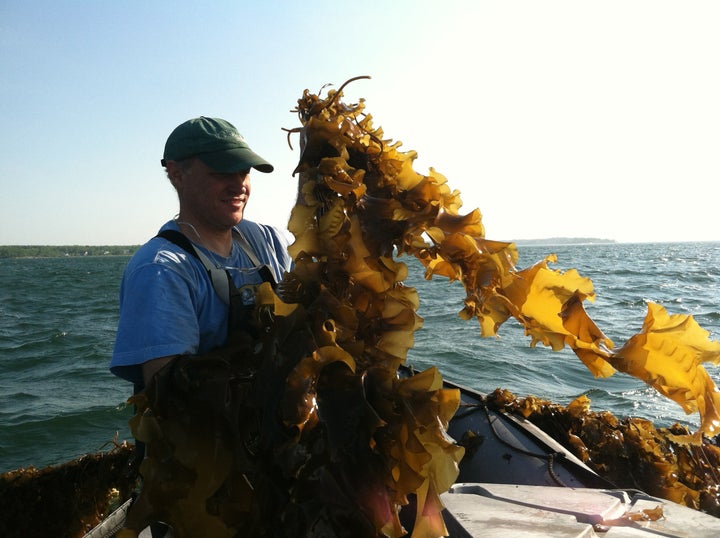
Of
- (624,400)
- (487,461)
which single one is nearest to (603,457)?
(487,461)

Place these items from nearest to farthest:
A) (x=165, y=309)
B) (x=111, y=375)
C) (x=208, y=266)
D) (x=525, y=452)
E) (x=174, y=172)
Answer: (x=165, y=309) < (x=208, y=266) < (x=174, y=172) < (x=525, y=452) < (x=111, y=375)

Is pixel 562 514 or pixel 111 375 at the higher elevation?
pixel 562 514

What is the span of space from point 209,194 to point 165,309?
0.48 meters

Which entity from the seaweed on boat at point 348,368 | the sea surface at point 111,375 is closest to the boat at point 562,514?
the seaweed on boat at point 348,368

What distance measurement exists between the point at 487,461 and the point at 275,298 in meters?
1.79

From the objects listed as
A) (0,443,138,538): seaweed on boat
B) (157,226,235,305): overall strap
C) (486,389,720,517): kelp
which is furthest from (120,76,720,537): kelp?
(0,443,138,538): seaweed on boat

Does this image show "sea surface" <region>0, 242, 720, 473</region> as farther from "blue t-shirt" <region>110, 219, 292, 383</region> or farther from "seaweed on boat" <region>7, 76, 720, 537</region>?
"blue t-shirt" <region>110, 219, 292, 383</region>

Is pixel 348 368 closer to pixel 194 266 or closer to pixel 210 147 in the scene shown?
pixel 194 266

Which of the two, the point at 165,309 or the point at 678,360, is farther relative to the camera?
the point at 165,309

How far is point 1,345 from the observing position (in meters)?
9.94

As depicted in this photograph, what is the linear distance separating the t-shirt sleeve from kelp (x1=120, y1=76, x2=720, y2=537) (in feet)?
0.33

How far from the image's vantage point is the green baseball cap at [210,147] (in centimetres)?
175

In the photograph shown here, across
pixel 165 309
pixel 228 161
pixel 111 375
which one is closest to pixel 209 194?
pixel 228 161

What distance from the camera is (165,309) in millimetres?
1509
